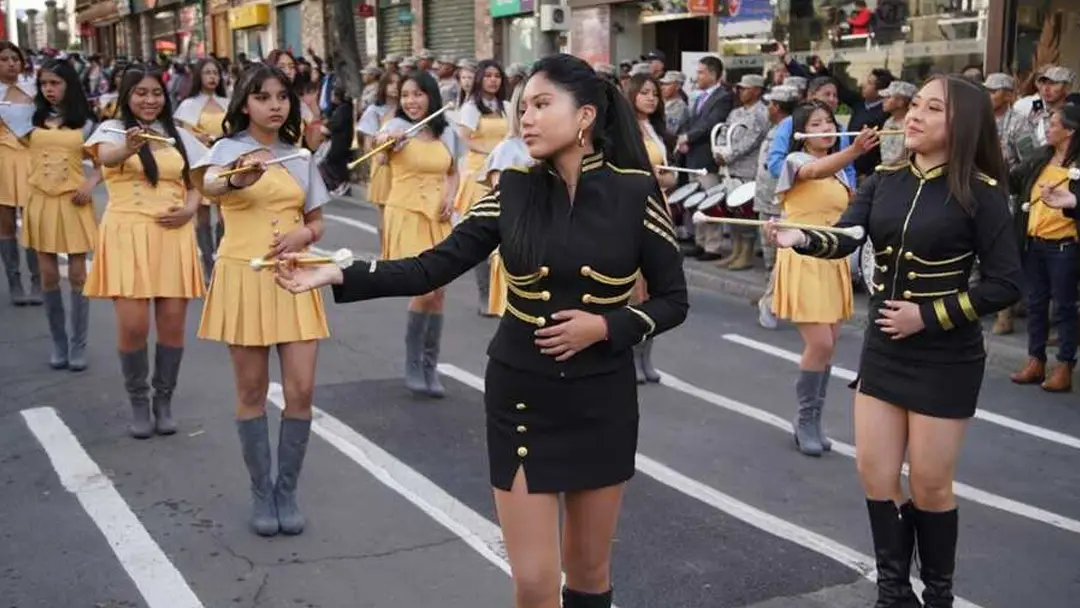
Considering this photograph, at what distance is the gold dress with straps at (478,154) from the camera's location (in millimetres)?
9141

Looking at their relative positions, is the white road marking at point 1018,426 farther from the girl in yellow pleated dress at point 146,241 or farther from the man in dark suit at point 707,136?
the girl in yellow pleated dress at point 146,241

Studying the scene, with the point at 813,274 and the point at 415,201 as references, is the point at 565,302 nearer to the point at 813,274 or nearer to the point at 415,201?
the point at 813,274

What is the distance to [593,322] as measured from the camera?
3.14m

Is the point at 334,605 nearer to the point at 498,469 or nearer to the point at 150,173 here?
Result: the point at 498,469

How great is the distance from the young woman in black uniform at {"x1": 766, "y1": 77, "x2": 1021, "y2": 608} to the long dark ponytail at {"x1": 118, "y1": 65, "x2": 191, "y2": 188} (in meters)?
3.58

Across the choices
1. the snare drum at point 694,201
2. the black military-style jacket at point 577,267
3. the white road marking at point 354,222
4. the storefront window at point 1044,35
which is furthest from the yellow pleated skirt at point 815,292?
the white road marking at point 354,222

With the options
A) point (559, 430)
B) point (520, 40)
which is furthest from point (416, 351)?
point (520, 40)

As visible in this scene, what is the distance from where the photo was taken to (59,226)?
8117 millimetres

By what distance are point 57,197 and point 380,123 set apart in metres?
2.35

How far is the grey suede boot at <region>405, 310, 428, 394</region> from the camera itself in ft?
24.4

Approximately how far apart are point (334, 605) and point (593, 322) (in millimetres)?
1905

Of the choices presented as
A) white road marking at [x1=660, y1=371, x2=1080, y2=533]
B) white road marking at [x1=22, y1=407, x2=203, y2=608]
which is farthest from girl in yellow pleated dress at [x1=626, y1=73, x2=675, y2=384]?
white road marking at [x1=22, y1=407, x2=203, y2=608]

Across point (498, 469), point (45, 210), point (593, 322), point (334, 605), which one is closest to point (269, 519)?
point (334, 605)

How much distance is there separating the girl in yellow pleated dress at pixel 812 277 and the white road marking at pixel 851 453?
349 millimetres
